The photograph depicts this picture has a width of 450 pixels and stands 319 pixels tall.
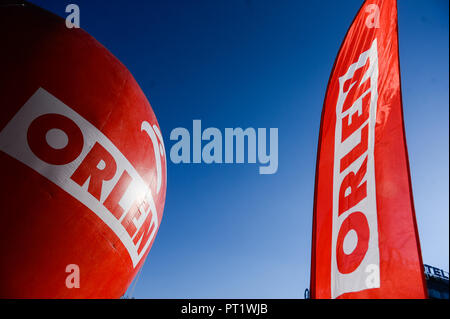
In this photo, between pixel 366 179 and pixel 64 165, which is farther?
pixel 64 165

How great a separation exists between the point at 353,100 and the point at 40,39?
11.4 ft

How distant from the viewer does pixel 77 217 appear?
128 inches

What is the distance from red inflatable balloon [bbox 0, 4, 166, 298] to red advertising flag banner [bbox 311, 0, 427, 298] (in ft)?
7.36

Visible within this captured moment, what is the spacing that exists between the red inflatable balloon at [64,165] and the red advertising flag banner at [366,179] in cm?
224

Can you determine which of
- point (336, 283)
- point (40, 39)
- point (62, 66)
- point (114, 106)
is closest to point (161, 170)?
point (114, 106)

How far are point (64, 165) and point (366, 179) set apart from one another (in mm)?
2903

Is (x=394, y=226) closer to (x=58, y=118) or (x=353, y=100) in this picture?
(x=353, y=100)

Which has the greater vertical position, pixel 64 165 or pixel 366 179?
pixel 64 165

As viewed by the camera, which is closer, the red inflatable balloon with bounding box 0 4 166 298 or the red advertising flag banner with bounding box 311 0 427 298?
the red advertising flag banner with bounding box 311 0 427 298

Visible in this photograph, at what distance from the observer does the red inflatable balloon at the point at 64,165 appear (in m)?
3.04

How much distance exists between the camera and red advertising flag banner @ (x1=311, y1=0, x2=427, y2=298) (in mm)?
2150

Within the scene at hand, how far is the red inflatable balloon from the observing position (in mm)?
3043

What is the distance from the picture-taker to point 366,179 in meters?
2.59

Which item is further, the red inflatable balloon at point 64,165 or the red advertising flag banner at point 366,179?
the red inflatable balloon at point 64,165
